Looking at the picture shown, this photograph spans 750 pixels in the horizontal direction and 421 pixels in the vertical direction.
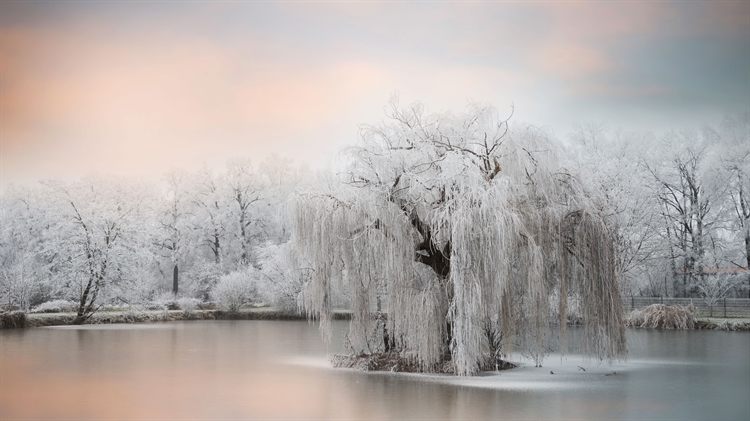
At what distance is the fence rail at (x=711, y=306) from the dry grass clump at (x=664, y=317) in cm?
70

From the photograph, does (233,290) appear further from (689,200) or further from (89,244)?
(689,200)

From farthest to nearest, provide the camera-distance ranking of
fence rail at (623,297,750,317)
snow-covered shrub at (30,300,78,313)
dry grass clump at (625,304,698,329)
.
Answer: snow-covered shrub at (30,300,78,313), fence rail at (623,297,750,317), dry grass clump at (625,304,698,329)

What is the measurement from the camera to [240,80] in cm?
2161

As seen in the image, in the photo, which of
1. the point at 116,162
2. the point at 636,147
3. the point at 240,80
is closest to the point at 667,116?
the point at 636,147

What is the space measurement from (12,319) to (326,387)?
13.3 m

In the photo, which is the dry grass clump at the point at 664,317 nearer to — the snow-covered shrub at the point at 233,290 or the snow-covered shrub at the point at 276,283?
the snow-covered shrub at the point at 276,283

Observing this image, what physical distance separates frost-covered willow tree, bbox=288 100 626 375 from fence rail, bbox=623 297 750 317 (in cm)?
1068

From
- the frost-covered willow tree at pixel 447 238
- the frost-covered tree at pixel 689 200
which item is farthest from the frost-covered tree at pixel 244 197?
the frost-covered willow tree at pixel 447 238

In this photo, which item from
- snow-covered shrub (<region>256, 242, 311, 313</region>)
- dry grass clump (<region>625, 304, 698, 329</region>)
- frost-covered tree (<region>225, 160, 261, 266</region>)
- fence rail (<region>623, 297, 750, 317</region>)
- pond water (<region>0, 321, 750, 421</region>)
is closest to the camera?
pond water (<region>0, 321, 750, 421</region>)

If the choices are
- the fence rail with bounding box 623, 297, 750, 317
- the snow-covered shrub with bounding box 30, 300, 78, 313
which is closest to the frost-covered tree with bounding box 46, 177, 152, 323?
the snow-covered shrub with bounding box 30, 300, 78, 313

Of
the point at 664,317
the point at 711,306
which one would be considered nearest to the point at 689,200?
the point at 711,306

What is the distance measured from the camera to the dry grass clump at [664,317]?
59.8 feet

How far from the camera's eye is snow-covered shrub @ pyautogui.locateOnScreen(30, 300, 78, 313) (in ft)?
69.8

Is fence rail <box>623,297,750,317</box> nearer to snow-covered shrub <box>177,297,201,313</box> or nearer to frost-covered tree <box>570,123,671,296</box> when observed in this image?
frost-covered tree <box>570,123,671,296</box>
